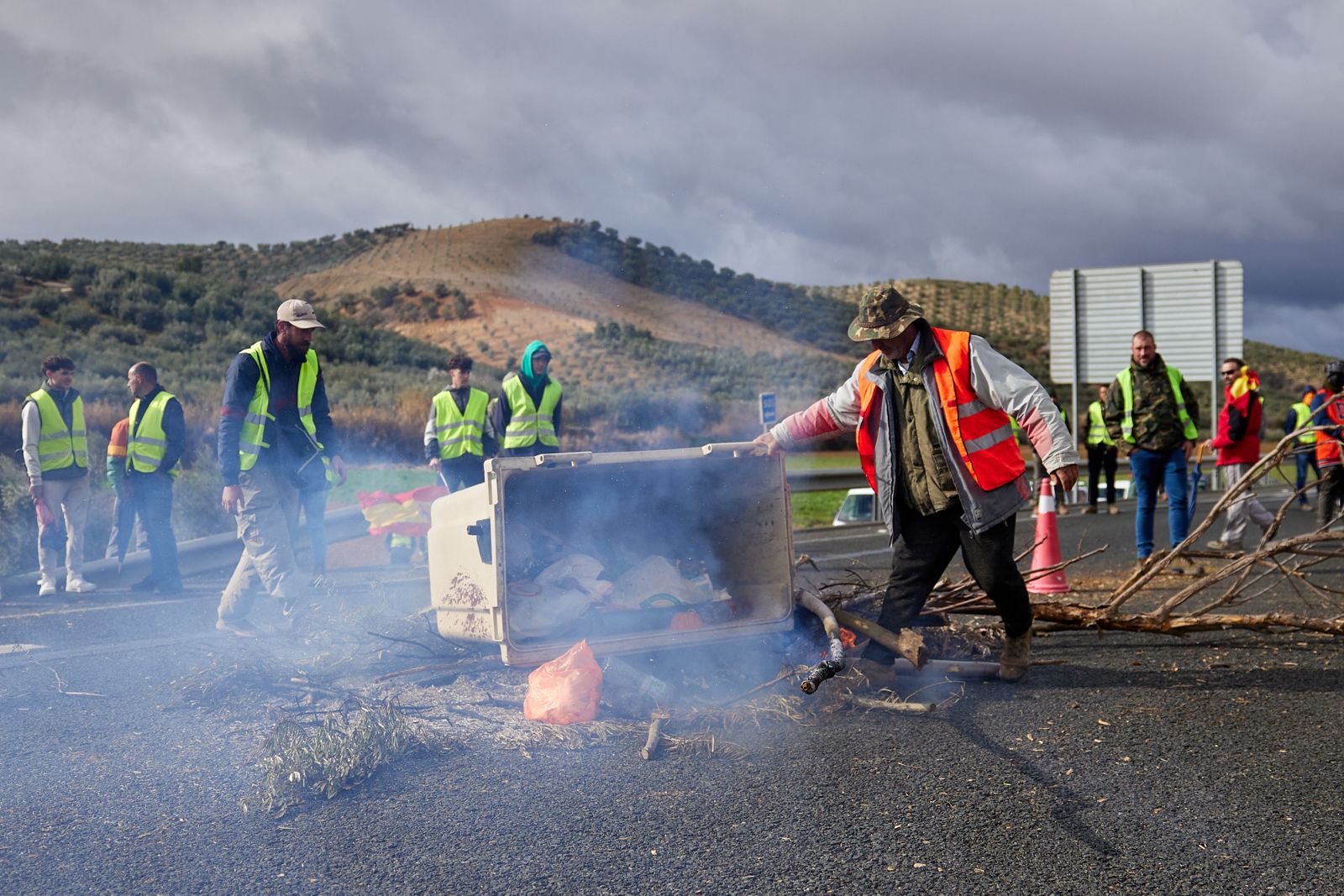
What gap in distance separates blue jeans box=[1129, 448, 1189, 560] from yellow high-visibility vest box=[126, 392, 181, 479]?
24.0ft

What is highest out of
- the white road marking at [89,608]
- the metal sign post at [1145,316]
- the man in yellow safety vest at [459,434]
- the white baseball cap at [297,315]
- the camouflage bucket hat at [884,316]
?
the metal sign post at [1145,316]

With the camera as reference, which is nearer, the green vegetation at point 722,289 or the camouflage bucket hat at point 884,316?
the camouflage bucket hat at point 884,316

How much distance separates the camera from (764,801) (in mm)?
3658

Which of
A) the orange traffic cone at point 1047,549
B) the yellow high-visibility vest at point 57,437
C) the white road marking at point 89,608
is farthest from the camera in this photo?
the yellow high-visibility vest at point 57,437

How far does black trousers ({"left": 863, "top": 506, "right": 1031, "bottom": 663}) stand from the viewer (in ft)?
15.8

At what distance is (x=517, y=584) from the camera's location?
528 centimetres

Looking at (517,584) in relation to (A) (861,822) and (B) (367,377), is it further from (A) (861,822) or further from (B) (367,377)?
(B) (367,377)

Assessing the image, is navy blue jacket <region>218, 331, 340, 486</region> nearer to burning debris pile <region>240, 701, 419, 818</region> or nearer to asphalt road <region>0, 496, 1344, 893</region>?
asphalt road <region>0, 496, 1344, 893</region>

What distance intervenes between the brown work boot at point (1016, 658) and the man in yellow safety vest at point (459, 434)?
492 centimetres

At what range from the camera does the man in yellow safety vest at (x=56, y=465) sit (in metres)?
8.47

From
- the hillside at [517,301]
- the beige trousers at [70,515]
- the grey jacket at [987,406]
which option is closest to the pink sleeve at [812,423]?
the grey jacket at [987,406]

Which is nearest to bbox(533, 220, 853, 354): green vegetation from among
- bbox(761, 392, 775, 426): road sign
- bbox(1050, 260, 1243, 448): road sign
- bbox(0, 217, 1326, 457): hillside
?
bbox(0, 217, 1326, 457): hillside

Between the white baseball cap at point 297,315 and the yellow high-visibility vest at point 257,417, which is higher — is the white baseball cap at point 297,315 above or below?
above

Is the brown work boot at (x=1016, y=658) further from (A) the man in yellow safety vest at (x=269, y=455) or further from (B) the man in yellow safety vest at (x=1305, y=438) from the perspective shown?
(B) the man in yellow safety vest at (x=1305, y=438)
